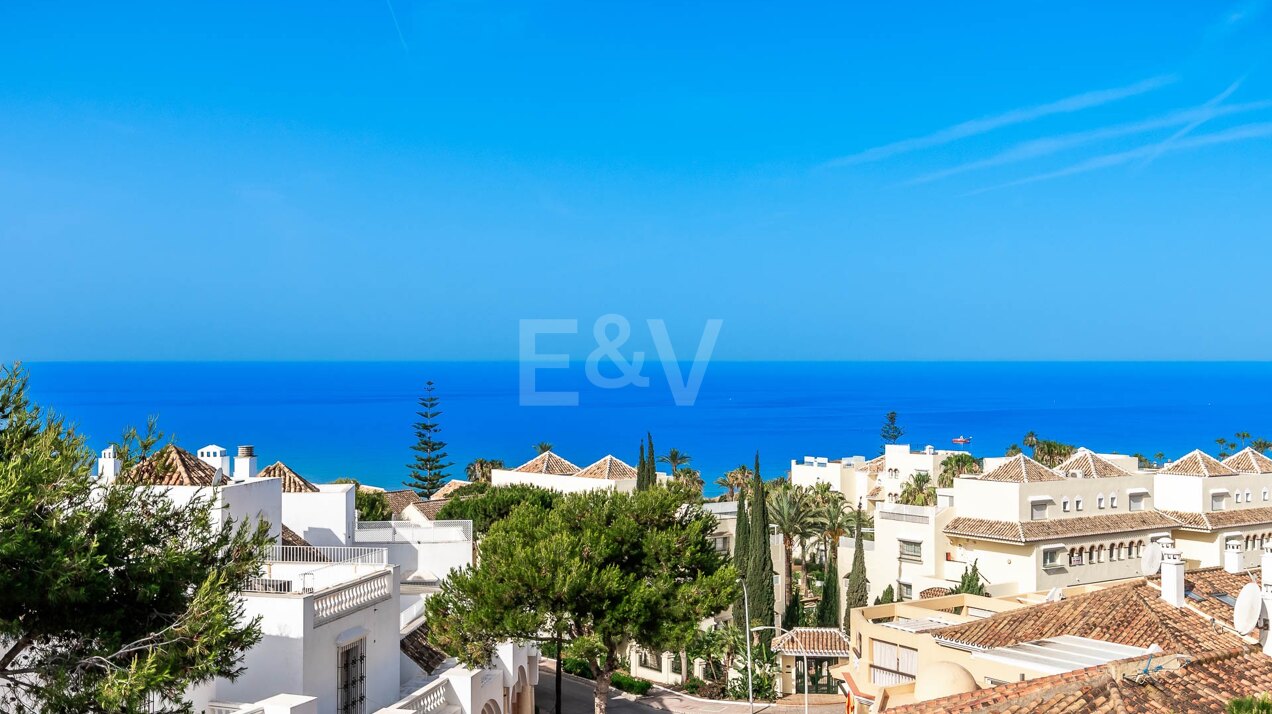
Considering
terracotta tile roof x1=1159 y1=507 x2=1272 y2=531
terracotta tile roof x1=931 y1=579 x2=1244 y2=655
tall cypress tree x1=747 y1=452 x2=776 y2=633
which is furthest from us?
terracotta tile roof x1=1159 y1=507 x2=1272 y2=531

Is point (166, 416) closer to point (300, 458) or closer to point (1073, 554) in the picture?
point (300, 458)

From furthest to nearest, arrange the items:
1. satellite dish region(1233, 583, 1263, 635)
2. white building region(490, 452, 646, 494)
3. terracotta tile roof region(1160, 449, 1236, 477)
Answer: white building region(490, 452, 646, 494) < terracotta tile roof region(1160, 449, 1236, 477) < satellite dish region(1233, 583, 1263, 635)

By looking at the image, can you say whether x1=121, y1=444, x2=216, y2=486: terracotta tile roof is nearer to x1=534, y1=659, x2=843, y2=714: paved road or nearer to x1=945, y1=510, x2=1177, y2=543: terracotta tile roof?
x1=534, y1=659, x2=843, y2=714: paved road

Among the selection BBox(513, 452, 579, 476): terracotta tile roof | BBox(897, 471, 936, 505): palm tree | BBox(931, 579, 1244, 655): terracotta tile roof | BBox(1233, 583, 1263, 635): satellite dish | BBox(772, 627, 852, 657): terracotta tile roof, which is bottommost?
BBox(772, 627, 852, 657): terracotta tile roof

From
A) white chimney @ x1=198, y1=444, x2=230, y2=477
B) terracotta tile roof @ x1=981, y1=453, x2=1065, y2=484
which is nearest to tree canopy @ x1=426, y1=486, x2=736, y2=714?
white chimney @ x1=198, y1=444, x2=230, y2=477

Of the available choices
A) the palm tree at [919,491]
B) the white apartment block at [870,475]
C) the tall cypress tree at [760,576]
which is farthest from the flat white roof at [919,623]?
the white apartment block at [870,475]

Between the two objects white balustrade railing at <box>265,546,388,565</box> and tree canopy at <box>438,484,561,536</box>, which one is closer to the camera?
white balustrade railing at <box>265,546,388,565</box>

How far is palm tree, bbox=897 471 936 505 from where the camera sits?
4734cm

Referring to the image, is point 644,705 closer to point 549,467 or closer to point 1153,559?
point 1153,559

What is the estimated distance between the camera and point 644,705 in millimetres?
29078

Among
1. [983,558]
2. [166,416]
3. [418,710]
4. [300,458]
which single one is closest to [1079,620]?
[418,710]

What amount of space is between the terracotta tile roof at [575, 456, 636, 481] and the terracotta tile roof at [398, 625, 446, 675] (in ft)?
87.3

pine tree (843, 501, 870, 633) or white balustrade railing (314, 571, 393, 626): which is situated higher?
white balustrade railing (314, 571, 393, 626)

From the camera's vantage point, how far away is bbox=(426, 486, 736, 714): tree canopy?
69.7 ft
